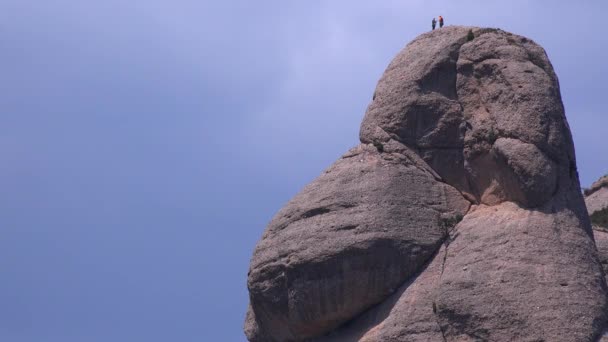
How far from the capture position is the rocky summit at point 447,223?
116 feet

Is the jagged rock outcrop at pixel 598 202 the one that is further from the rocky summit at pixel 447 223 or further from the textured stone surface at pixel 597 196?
the rocky summit at pixel 447 223

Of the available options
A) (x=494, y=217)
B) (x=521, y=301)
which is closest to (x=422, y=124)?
(x=494, y=217)

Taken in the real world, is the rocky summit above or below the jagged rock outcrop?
below

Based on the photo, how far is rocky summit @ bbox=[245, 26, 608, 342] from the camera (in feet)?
116

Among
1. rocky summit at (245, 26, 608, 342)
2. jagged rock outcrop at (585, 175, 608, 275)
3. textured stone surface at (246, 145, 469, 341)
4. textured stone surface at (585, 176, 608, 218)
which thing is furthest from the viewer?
textured stone surface at (585, 176, 608, 218)

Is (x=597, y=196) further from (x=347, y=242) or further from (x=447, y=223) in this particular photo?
(x=347, y=242)

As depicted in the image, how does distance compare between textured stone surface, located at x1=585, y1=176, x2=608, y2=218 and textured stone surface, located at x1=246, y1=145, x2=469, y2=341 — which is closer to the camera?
textured stone surface, located at x1=246, y1=145, x2=469, y2=341

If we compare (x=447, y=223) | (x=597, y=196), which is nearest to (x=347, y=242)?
(x=447, y=223)

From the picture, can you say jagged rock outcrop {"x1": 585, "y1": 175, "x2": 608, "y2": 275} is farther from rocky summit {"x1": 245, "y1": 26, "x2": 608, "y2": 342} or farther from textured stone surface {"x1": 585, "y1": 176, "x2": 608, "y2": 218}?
rocky summit {"x1": 245, "y1": 26, "x2": 608, "y2": 342}

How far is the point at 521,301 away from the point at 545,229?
228 centimetres

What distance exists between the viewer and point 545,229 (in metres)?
36.4

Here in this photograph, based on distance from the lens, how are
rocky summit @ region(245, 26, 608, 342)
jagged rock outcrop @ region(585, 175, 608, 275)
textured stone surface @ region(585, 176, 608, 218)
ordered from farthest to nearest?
1. textured stone surface @ region(585, 176, 608, 218)
2. jagged rock outcrop @ region(585, 175, 608, 275)
3. rocky summit @ region(245, 26, 608, 342)

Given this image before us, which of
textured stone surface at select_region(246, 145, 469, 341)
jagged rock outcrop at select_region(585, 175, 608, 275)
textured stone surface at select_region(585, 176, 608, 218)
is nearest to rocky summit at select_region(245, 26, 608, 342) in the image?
textured stone surface at select_region(246, 145, 469, 341)

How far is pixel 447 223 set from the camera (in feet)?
125
